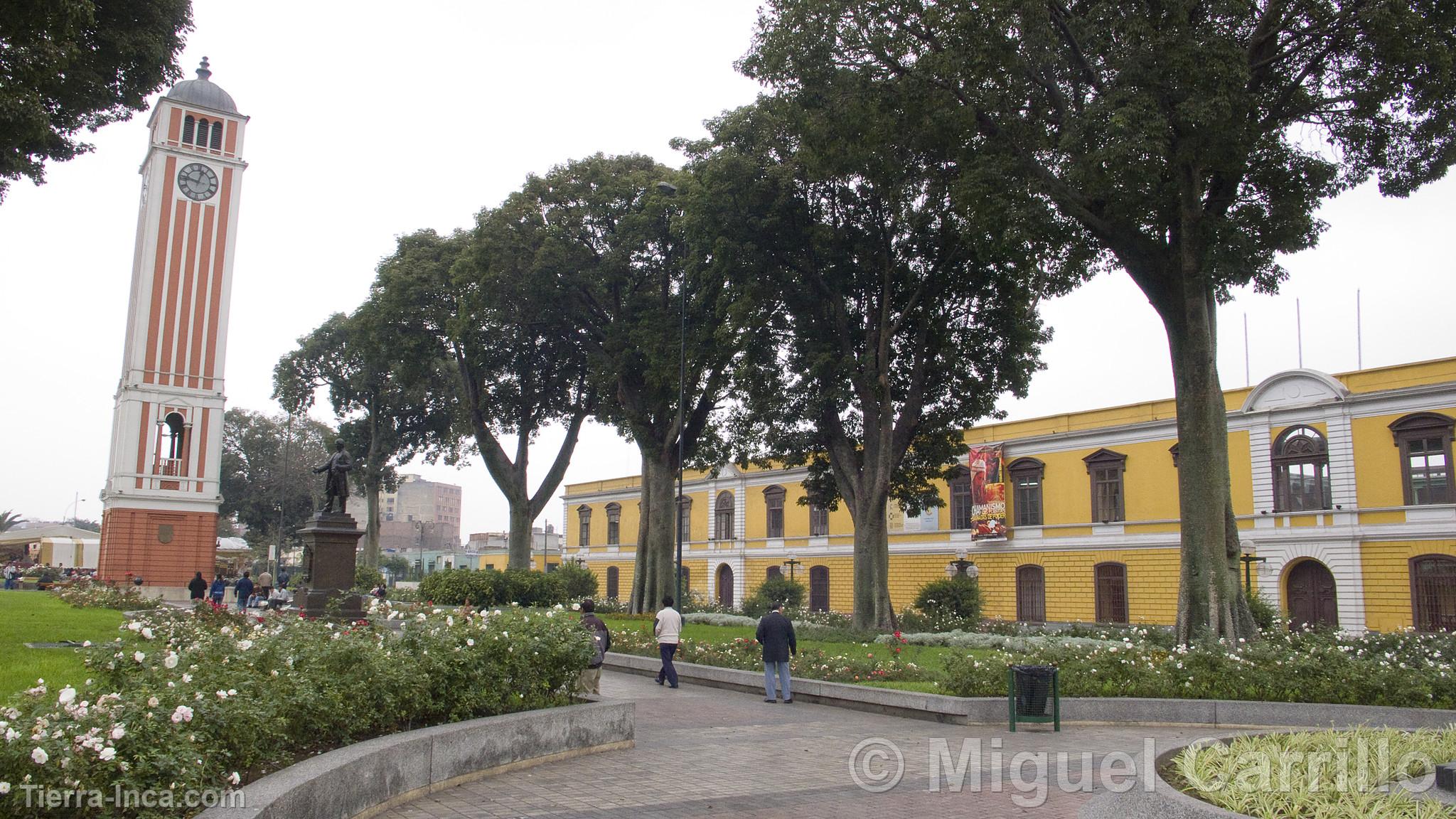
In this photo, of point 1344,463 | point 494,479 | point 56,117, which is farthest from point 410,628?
point 1344,463

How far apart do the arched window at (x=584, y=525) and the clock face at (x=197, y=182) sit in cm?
2866

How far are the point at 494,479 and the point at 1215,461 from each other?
969 inches

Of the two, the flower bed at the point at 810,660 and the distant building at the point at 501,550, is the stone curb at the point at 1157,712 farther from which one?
the distant building at the point at 501,550

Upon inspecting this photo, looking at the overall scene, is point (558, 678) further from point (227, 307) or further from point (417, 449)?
point (417, 449)

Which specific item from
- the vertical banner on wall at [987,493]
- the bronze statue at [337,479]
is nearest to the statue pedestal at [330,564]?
the bronze statue at [337,479]

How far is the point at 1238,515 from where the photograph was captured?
32781 millimetres

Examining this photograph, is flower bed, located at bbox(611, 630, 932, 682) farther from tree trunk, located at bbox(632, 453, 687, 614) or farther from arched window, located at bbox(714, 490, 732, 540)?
arched window, located at bbox(714, 490, 732, 540)

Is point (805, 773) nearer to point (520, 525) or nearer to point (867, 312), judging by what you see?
point (867, 312)

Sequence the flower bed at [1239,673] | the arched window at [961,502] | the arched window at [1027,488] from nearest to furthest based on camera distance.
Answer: the flower bed at [1239,673] → the arched window at [1027,488] → the arched window at [961,502]

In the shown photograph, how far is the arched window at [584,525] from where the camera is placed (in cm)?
6216

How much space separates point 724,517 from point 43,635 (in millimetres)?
38868

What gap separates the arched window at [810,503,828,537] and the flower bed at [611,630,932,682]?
1037 inches

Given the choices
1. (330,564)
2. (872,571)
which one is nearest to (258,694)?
(330,564)

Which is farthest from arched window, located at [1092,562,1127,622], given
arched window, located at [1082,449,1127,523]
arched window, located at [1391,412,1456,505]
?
arched window, located at [1391,412,1456,505]
